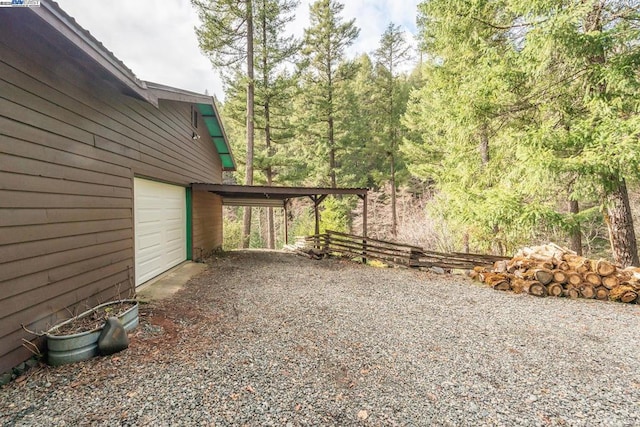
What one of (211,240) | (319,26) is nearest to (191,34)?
(319,26)

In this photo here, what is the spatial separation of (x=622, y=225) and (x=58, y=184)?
8.83m

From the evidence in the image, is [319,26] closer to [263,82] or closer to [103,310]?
[263,82]

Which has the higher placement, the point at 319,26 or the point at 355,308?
the point at 319,26

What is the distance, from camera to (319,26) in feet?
48.2

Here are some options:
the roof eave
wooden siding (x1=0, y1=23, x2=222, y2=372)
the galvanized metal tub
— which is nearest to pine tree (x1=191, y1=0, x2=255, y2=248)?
wooden siding (x1=0, y1=23, x2=222, y2=372)

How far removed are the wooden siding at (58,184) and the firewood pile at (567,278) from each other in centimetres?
679

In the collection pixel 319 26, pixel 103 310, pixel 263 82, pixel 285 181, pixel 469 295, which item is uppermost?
pixel 319 26

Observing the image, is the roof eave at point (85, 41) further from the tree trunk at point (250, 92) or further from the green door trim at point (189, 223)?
the tree trunk at point (250, 92)

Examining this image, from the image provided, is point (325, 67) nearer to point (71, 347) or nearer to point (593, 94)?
point (593, 94)

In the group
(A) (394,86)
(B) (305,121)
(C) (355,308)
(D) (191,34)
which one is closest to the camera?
(C) (355,308)

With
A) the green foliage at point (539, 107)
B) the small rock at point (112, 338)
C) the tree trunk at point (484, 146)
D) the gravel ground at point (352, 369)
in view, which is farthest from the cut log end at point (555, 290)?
the small rock at point (112, 338)

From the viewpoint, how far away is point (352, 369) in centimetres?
271

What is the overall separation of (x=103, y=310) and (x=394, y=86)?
1738 centimetres

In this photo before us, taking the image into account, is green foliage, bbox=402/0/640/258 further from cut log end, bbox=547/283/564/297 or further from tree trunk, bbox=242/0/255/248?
tree trunk, bbox=242/0/255/248
